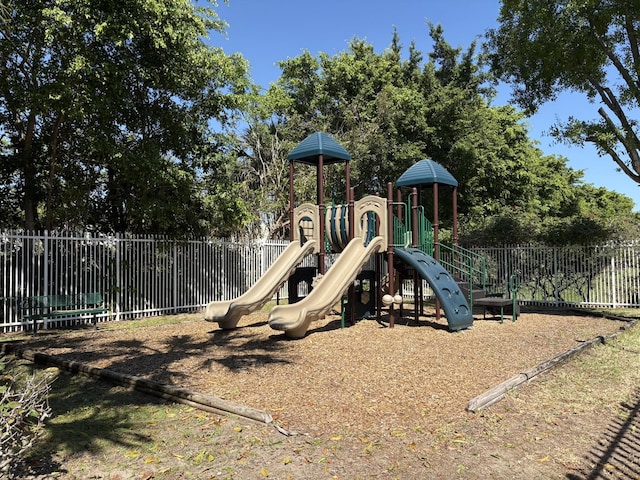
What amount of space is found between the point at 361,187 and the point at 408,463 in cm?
2189

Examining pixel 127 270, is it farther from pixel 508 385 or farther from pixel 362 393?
pixel 508 385

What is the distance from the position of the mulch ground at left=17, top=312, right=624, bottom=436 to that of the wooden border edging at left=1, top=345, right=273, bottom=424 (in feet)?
1.10

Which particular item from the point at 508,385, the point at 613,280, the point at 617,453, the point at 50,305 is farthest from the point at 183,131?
the point at 613,280

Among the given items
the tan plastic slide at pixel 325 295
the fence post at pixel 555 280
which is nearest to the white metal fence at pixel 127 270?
the tan plastic slide at pixel 325 295

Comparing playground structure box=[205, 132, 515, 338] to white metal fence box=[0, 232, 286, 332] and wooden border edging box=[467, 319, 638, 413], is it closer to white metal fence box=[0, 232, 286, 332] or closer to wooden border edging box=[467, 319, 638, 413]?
wooden border edging box=[467, 319, 638, 413]

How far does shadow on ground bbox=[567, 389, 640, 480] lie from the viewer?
3665mm

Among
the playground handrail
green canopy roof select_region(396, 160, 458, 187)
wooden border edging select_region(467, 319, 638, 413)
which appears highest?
green canopy roof select_region(396, 160, 458, 187)

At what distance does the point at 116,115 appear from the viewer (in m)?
13.4

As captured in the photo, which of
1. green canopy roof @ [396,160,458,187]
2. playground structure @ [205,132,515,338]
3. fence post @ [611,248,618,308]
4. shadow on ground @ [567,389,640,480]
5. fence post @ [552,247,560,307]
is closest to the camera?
shadow on ground @ [567,389,640,480]

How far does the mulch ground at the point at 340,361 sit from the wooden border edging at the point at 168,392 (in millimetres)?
337

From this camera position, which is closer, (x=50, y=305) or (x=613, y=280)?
(x=50, y=305)

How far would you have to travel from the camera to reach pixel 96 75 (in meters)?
Answer: 11.2

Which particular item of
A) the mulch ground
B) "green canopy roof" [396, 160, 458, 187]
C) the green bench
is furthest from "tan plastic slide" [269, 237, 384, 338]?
the green bench

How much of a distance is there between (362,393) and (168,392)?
2.31 meters
